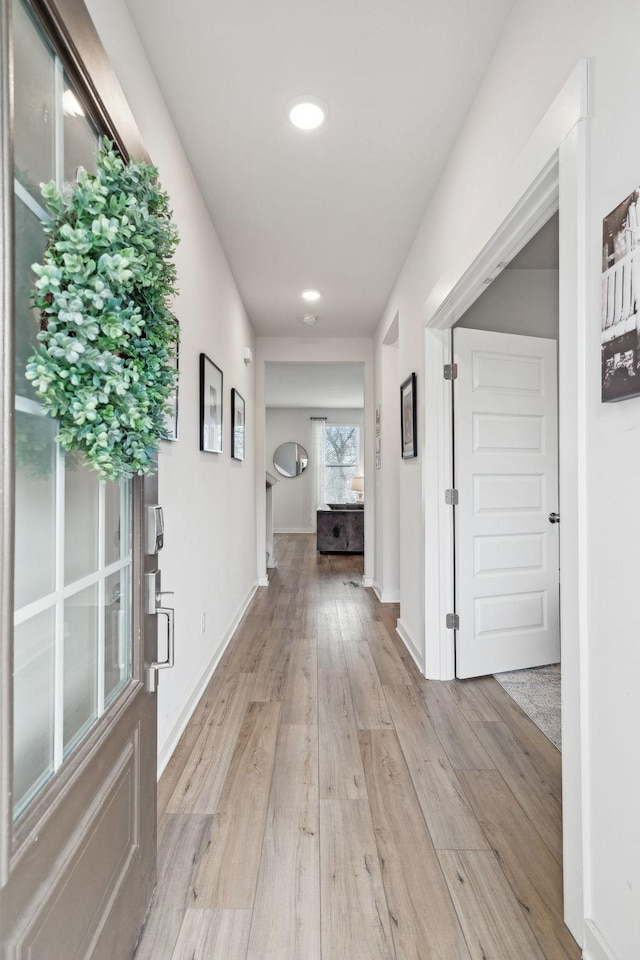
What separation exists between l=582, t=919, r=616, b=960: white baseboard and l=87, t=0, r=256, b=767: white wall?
4.71 ft

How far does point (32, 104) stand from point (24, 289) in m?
0.32

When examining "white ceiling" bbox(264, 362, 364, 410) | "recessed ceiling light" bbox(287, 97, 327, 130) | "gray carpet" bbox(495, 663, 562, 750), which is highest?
"white ceiling" bbox(264, 362, 364, 410)

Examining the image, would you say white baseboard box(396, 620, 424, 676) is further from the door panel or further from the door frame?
the door panel

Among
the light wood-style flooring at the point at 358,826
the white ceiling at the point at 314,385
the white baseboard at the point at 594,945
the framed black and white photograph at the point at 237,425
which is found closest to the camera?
the white baseboard at the point at 594,945

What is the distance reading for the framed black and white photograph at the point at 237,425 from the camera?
3658 mm

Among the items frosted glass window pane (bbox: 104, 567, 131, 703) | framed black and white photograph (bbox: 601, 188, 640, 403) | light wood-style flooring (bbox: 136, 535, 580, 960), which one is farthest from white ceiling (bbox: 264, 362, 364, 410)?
frosted glass window pane (bbox: 104, 567, 131, 703)

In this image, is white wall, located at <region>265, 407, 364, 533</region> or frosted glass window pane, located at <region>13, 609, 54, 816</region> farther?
white wall, located at <region>265, 407, 364, 533</region>

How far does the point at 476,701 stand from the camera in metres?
2.50

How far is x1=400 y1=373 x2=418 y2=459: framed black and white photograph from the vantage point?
10.3ft

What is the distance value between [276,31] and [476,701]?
293 centimetres

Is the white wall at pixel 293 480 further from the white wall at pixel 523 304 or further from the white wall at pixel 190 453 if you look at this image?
the white wall at pixel 523 304

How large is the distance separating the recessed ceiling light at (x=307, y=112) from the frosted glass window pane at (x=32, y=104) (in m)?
1.43

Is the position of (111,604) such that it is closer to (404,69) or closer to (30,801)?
(30,801)

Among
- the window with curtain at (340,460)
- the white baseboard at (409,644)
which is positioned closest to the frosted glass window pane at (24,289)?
the white baseboard at (409,644)
